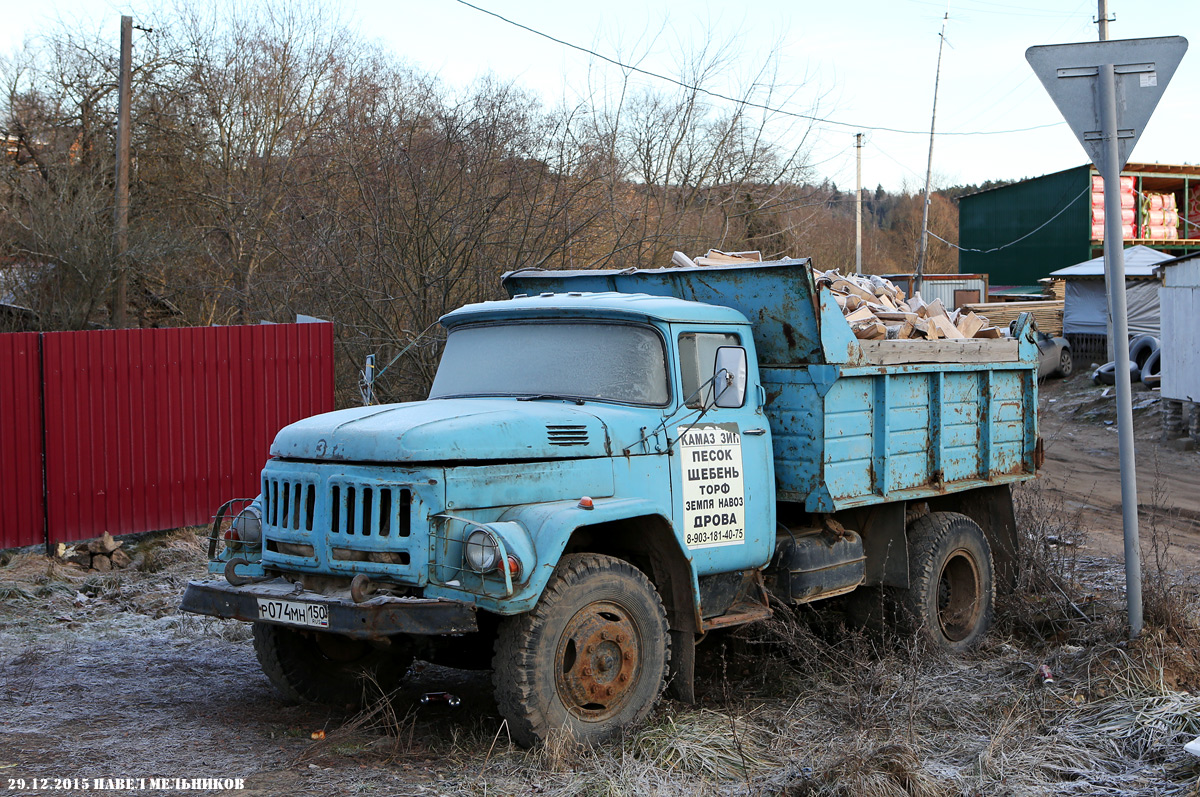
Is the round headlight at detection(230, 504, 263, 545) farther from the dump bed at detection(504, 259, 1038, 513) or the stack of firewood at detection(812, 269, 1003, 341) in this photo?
the stack of firewood at detection(812, 269, 1003, 341)

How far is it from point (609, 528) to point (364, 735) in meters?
1.55

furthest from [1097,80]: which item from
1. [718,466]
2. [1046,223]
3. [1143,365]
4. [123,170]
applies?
[1046,223]

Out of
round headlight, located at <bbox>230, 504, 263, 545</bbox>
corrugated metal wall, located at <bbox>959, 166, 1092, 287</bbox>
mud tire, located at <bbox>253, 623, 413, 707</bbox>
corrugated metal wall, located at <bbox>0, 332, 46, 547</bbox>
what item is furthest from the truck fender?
corrugated metal wall, located at <bbox>959, 166, 1092, 287</bbox>

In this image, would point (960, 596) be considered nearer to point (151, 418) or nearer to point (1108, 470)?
point (151, 418)

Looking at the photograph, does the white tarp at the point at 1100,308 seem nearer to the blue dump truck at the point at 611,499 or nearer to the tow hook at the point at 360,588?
the blue dump truck at the point at 611,499

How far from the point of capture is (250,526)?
5461mm

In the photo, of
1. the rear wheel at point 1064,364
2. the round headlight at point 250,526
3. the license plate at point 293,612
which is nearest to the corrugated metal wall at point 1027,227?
the rear wheel at point 1064,364

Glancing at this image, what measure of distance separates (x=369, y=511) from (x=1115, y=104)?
4.42 meters

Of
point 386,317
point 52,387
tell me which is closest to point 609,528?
point 52,387

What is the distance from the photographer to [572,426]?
5.14 m

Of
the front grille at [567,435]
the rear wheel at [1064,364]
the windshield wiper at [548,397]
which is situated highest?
the rear wheel at [1064,364]

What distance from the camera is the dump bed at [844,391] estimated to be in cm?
614

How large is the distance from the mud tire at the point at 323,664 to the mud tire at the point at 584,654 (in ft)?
3.35

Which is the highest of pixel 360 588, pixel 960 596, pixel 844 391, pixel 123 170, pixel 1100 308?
pixel 123 170
